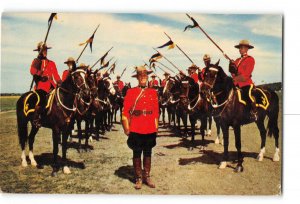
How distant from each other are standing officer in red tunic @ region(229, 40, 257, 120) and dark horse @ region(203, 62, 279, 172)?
0.11 metres

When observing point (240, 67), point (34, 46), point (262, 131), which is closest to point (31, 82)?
point (34, 46)

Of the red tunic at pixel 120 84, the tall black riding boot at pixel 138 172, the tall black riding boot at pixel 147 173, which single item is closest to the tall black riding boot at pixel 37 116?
the red tunic at pixel 120 84

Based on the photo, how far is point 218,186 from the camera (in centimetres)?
623

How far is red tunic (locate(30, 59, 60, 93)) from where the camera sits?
646 centimetres

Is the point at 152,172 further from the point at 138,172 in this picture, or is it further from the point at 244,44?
the point at 244,44

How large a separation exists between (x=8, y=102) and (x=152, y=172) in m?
2.47

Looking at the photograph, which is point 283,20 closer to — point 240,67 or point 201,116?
point 240,67

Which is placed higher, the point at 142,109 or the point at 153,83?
the point at 153,83

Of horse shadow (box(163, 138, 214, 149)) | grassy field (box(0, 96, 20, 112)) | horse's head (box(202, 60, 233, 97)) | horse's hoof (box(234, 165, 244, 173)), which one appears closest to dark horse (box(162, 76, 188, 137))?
horse shadow (box(163, 138, 214, 149))

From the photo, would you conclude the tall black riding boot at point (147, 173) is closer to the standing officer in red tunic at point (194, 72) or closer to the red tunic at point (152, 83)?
the red tunic at point (152, 83)

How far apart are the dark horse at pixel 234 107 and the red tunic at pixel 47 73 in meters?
2.38

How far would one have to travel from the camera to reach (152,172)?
20.6 ft

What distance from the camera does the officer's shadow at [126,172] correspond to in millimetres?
6289

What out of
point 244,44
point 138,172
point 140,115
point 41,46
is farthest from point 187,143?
point 41,46
